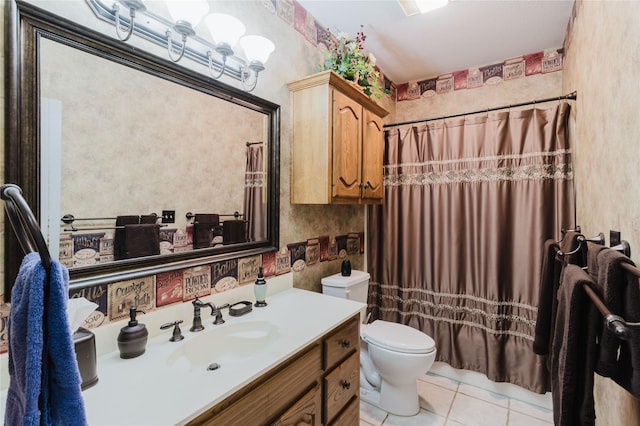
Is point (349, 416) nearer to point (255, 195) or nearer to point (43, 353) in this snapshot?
point (255, 195)

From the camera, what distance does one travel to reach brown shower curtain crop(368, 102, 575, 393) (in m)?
2.11

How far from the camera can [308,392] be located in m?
1.21

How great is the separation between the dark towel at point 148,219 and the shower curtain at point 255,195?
19.0 inches

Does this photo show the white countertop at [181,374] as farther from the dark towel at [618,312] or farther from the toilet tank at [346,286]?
the dark towel at [618,312]

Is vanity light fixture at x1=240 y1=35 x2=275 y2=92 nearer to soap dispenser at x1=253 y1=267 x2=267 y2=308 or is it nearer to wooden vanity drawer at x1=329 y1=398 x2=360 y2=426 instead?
soap dispenser at x1=253 y1=267 x2=267 y2=308

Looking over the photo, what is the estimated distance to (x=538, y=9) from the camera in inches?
79.7

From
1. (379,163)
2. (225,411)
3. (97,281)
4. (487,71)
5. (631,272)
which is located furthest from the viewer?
(487,71)

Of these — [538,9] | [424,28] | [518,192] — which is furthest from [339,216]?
[538,9]

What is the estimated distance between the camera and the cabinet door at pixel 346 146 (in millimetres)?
1835

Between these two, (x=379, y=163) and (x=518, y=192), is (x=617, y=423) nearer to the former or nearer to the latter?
(x=518, y=192)

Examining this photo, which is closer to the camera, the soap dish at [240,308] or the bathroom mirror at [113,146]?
the bathroom mirror at [113,146]

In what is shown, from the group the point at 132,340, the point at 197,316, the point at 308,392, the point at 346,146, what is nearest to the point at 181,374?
the point at 132,340

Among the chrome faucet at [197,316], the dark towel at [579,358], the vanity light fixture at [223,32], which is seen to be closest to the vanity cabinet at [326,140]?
the vanity light fixture at [223,32]

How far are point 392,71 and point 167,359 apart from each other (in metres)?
2.94
